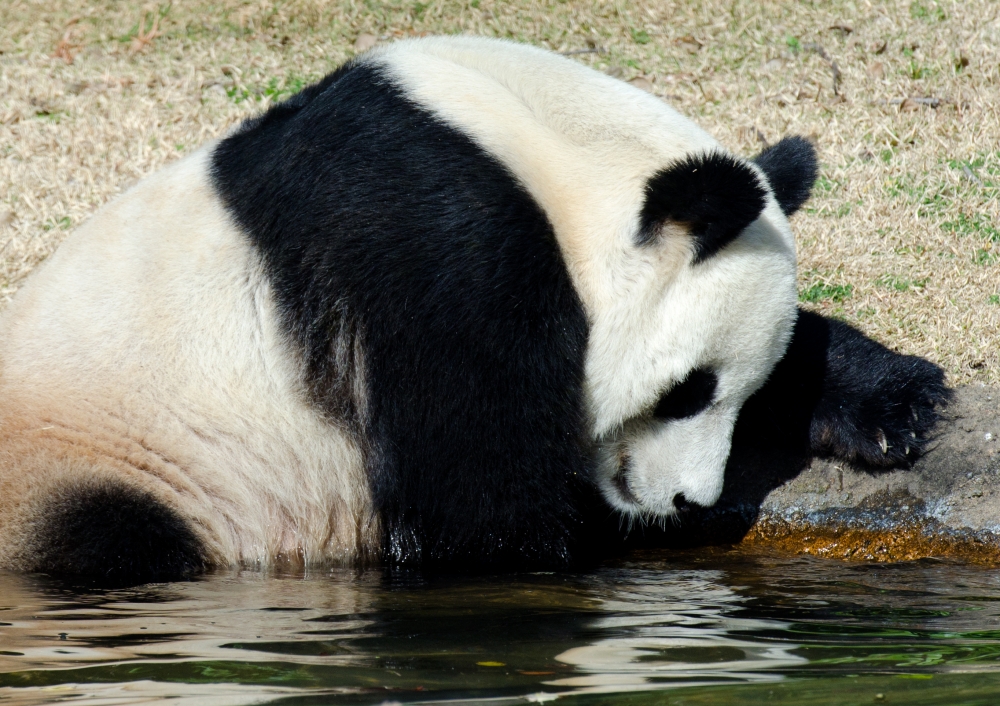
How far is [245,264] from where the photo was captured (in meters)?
3.99

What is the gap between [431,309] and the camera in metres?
3.68

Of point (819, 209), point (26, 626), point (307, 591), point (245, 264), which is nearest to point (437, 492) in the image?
point (307, 591)

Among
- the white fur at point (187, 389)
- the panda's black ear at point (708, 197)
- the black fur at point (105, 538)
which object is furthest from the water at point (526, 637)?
the panda's black ear at point (708, 197)

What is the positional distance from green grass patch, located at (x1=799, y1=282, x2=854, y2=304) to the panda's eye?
2237 millimetres

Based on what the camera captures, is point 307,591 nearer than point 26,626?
No

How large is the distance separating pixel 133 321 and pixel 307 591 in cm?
116

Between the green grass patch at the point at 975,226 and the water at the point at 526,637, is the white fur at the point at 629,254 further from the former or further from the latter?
the green grass patch at the point at 975,226

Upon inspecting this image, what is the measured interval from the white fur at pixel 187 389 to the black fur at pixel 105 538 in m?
0.07

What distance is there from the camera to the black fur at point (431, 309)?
366cm

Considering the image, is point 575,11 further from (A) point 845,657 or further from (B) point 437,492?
(A) point 845,657

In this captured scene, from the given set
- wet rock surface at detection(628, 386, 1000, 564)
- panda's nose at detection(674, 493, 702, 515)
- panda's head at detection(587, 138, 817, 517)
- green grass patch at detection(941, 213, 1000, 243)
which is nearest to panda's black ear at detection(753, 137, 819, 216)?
panda's head at detection(587, 138, 817, 517)

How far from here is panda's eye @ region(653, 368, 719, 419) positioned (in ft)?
13.0

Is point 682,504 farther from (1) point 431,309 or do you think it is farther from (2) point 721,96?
(2) point 721,96

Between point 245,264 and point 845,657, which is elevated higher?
point 245,264
